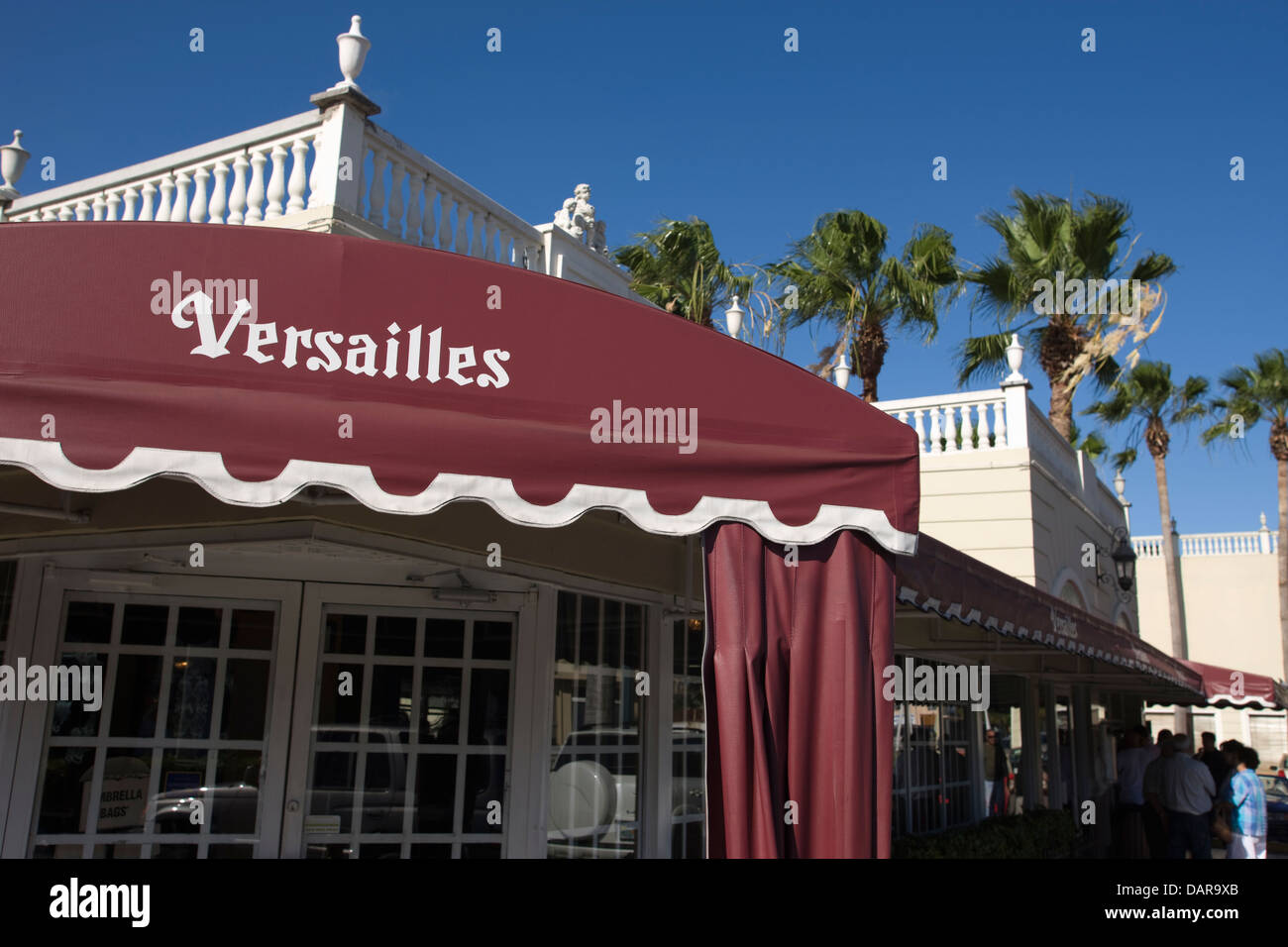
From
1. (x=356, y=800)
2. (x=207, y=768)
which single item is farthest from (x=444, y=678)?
(x=207, y=768)

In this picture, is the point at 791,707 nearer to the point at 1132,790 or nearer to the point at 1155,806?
the point at 1155,806

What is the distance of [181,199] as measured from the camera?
274 inches

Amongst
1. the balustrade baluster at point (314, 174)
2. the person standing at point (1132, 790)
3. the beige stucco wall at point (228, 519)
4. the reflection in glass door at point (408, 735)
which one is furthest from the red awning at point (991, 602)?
the person standing at point (1132, 790)

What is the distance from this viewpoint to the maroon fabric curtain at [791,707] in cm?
339

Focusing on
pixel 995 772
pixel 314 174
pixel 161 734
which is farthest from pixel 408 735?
pixel 995 772

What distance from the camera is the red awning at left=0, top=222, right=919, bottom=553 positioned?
9.64 feet

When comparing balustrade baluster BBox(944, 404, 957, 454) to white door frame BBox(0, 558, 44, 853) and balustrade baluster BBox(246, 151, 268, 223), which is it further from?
white door frame BBox(0, 558, 44, 853)

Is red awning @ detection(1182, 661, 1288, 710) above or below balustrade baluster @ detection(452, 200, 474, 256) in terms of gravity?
below

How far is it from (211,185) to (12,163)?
7.04 feet

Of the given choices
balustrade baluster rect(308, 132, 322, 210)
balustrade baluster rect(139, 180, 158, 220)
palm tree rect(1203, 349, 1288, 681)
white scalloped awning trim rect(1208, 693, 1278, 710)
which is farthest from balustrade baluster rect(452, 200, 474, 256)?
palm tree rect(1203, 349, 1288, 681)

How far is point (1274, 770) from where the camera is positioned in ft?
95.4

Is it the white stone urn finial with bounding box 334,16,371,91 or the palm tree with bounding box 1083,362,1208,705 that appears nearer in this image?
the white stone urn finial with bounding box 334,16,371,91

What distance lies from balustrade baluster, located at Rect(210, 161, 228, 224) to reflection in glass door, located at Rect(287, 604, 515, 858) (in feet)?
9.77
